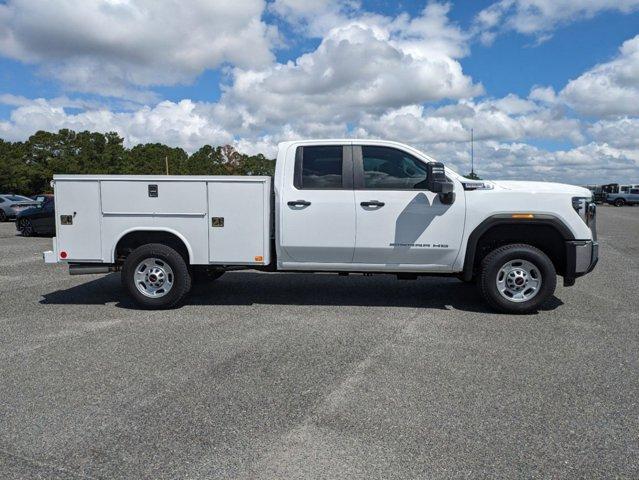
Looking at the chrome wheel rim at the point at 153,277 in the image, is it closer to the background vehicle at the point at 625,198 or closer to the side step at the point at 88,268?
the side step at the point at 88,268

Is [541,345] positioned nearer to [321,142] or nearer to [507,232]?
[507,232]

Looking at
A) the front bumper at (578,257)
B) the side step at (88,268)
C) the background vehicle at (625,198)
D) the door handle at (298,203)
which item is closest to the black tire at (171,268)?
the side step at (88,268)

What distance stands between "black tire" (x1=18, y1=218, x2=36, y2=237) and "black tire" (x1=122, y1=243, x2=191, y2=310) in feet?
39.6

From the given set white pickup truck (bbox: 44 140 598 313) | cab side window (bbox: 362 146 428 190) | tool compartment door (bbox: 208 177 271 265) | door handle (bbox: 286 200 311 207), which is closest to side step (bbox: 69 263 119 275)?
white pickup truck (bbox: 44 140 598 313)

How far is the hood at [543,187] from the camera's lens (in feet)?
20.6

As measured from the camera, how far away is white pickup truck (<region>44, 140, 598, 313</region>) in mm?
6289

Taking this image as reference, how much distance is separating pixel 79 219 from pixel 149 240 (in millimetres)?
860

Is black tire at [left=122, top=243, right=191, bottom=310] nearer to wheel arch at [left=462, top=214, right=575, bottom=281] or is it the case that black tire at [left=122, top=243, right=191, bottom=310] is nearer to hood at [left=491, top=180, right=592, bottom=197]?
wheel arch at [left=462, top=214, right=575, bottom=281]

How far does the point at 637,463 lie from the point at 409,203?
3.75 m

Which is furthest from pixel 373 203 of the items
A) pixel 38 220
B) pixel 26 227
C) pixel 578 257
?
pixel 26 227

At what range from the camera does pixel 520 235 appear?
21.4 ft

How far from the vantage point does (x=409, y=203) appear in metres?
6.28

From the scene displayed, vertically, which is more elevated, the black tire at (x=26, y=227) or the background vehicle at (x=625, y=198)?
the background vehicle at (x=625, y=198)

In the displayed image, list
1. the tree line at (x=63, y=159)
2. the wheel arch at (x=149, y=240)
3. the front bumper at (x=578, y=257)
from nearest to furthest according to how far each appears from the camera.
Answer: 1. the front bumper at (x=578, y=257)
2. the wheel arch at (x=149, y=240)
3. the tree line at (x=63, y=159)
